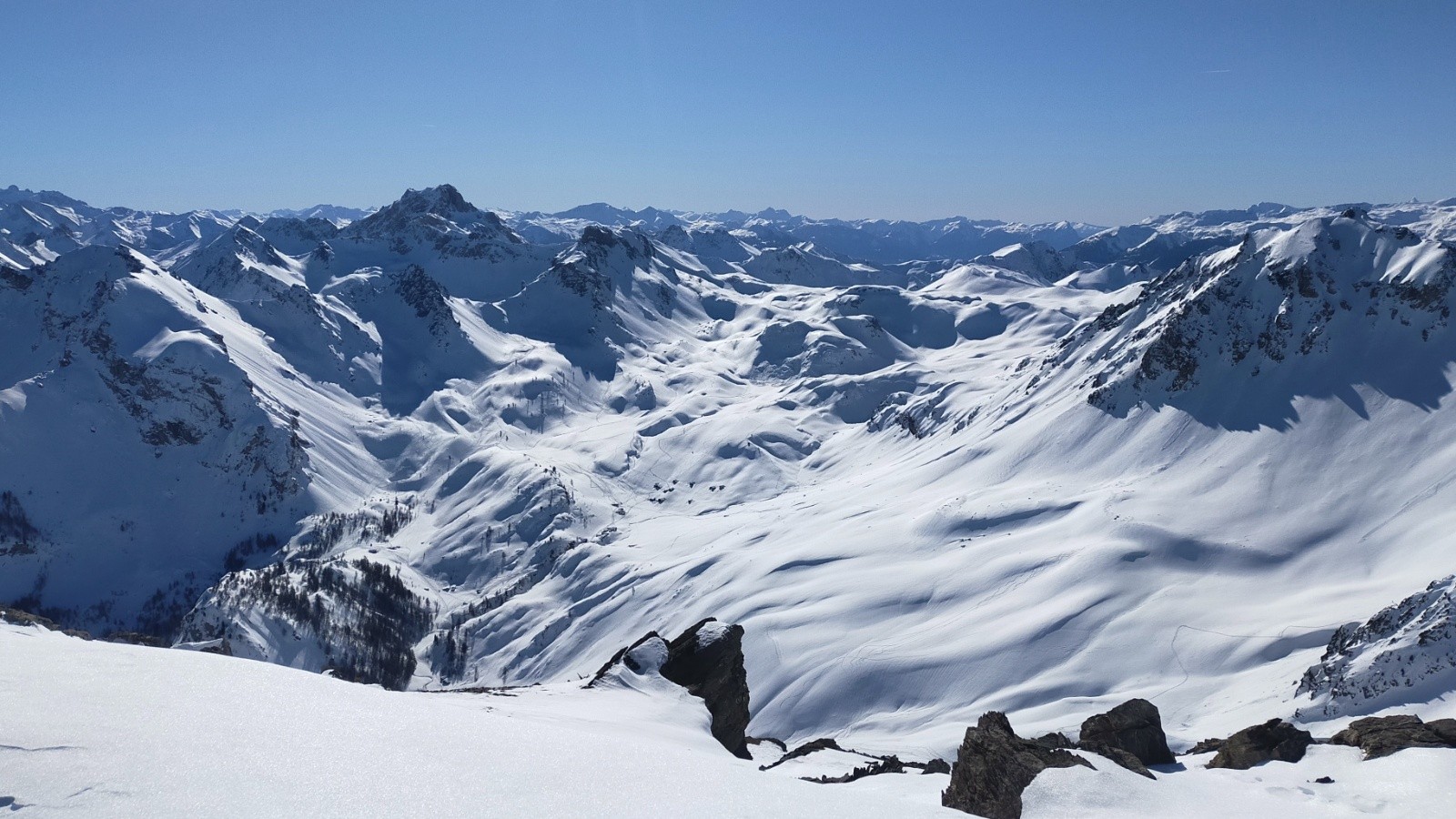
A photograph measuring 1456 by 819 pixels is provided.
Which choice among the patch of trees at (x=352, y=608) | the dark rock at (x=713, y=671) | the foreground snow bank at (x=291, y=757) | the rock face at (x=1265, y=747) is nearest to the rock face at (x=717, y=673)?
the dark rock at (x=713, y=671)

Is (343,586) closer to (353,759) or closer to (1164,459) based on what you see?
(1164,459)

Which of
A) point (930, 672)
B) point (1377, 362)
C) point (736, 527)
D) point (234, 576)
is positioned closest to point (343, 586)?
point (234, 576)

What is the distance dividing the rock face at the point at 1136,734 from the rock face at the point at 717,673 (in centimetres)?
1581

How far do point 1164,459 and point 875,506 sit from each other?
5054cm

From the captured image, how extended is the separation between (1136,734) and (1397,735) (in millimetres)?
8591

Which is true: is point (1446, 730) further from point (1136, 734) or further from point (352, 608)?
point (352, 608)

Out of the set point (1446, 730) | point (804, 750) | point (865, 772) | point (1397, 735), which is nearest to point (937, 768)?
point (865, 772)

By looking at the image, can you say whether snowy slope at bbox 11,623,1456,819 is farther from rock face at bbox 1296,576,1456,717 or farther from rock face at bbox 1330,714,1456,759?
rock face at bbox 1296,576,1456,717

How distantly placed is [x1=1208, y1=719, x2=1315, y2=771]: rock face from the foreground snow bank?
2077 cm

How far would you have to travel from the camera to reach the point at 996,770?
25344 mm

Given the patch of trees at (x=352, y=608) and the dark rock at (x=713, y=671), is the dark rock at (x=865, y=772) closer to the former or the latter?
the dark rock at (x=713, y=671)

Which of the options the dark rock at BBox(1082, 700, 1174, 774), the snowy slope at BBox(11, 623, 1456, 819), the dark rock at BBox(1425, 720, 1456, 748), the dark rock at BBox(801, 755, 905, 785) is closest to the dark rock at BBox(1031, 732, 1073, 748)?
the dark rock at BBox(1082, 700, 1174, 774)

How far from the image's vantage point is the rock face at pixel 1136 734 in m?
32.3

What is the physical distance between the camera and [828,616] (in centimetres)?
10894
